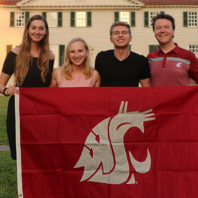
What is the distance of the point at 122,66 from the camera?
12.8ft

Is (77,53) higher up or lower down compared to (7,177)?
higher up

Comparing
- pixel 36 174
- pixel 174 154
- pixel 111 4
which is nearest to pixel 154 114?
pixel 174 154

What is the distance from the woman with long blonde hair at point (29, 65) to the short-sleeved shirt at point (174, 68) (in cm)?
130

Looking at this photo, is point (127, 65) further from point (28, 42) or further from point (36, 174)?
point (36, 174)

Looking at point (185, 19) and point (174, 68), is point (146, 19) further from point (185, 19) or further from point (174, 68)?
point (174, 68)

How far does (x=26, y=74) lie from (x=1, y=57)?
1208 inches

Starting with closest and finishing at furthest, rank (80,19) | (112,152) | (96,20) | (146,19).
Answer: (112,152) < (96,20) < (146,19) < (80,19)

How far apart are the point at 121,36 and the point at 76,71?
69cm

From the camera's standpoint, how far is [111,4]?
3180cm

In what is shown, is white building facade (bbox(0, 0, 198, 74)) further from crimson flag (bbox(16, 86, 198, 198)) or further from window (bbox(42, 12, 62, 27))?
crimson flag (bbox(16, 86, 198, 198))

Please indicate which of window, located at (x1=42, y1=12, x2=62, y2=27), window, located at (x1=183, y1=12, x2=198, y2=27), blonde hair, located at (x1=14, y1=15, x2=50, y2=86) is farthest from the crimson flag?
window, located at (x1=183, y1=12, x2=198, y2=27)

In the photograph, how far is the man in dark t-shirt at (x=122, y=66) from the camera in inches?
153

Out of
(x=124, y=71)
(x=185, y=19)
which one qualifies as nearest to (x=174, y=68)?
(x=124, y=71)

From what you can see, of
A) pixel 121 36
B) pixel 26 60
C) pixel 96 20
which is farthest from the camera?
pixel 96 20
